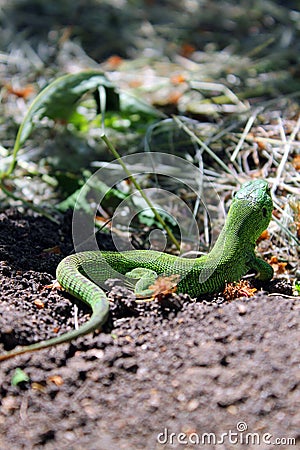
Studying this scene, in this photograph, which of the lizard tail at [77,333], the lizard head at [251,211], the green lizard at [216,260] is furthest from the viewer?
the lizard head at [251,211]

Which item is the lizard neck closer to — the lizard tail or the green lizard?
the green lizard

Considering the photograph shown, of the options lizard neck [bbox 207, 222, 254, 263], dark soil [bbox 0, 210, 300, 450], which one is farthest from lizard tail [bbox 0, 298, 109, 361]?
lizard neck [bbox 207, 222, 254, 263]

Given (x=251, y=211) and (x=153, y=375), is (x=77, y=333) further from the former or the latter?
(x=251, y=211)

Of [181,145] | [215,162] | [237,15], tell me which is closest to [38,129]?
[181,145]

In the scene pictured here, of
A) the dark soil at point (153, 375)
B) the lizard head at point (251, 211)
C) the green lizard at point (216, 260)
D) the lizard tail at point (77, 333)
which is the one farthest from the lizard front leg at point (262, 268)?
the lizard tail at point (77, 333)

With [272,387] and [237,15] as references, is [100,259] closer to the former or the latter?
[272,387]

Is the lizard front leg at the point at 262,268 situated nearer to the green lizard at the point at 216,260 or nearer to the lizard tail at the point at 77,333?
the green lizard at the point at 216,260

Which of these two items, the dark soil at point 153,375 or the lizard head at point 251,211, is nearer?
the dark soil at point 153,375

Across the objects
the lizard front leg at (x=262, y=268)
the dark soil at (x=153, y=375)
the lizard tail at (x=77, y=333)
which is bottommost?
the lizard front leg at (x=262, y=268)
